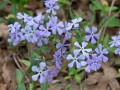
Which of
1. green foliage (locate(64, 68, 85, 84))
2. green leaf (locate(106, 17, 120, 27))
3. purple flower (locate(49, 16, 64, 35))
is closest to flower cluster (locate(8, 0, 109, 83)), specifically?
purple flower (locate(49, 16, 64, 35))

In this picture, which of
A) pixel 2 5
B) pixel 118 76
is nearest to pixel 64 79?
pixel 118 76

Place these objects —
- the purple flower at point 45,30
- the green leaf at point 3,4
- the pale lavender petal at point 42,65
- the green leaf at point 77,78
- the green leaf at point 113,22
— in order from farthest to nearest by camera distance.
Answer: the green leaf at point 3,4
the green leaf at point 113,22
the green leaf at point 77,78
the purple flower at point 45,30
the pale lavender petal at point 42,65

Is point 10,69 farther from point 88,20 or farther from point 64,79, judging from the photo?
point 88,20

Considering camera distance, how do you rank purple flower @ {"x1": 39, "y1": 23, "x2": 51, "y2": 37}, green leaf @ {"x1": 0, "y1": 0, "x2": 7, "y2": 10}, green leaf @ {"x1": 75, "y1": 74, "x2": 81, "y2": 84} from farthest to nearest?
1. green leaf @ {"x1": 0, "y1": 0, "x2": 7, "y2": 10}
2. green leaf @ {"x1": 75, "y1": 74, "x2": 81, "y2": 84}
3. purple flower @ {"x1": 39, "y1": 23, "x2": 51, "y2": 37}

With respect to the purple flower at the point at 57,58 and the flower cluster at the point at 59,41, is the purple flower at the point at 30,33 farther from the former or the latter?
the purple flower at the point at 57,58

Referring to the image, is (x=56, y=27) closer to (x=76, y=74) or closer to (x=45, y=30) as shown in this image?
(x=45, y=30)

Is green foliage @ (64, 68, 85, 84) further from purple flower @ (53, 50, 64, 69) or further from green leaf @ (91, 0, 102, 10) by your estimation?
green leaf @ (91, 0, 102, 10)

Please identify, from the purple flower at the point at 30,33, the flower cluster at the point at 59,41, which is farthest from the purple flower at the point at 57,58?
the purple flower at the point at 30,33

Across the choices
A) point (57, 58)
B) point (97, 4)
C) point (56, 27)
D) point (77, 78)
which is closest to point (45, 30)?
point (56, 27)

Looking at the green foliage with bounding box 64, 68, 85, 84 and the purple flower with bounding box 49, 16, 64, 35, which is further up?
the purple flower with bounding box 49, 16, 64, 35

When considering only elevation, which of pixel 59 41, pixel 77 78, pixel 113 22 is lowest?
pixel 77 78

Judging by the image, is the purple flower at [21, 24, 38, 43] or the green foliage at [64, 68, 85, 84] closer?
the purple flower at [21, 24, 38, 43]
